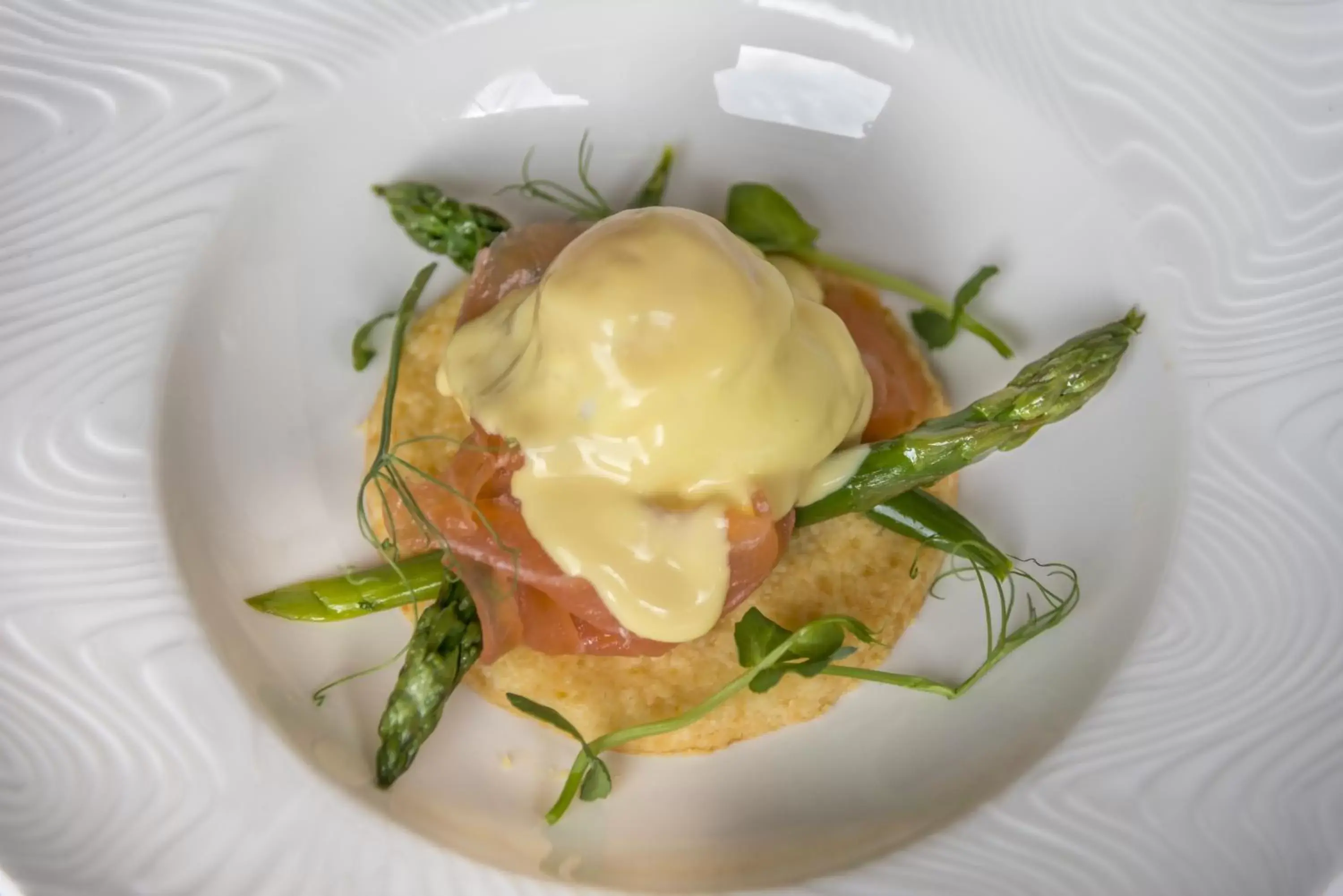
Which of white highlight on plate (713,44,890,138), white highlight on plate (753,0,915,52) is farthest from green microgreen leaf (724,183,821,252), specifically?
white highlight on plate (753,0,915,52)

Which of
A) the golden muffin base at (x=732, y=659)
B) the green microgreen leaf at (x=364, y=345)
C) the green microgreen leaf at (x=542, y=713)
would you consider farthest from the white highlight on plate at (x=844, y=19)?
the green microgreen leaf at (x=542, y=713)

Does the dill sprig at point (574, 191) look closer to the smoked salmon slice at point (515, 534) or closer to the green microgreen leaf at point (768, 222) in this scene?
the smoked salmon slice at point (515, 534)

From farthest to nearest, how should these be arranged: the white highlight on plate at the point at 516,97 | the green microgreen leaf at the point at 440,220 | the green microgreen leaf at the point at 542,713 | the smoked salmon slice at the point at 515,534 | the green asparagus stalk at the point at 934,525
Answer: the white highlight on plate at the point at 516,97
the green microgreen leaf at the point at 440,220
the green asparagus stalk at the point at 934,525
the green microgreen leaf at the point at 542,713
the smoked salmon slice at the point at 515,534

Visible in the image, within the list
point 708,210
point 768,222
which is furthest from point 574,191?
point 768,222

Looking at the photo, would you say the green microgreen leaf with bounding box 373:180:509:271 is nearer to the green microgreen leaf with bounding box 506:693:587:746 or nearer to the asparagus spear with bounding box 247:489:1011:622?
the asparagus spear with bounding box 247:489:1011:622

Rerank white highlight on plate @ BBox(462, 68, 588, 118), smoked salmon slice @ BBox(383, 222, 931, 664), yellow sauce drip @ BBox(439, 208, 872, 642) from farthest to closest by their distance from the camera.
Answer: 1. white highlight on plate @ BBox(462, 68, 588, 118)
2. smoked salmon slice @ BBox(383, 222, 931, 664)
3. yellow sauce drip @ BBox(439, 208, 872, 642)

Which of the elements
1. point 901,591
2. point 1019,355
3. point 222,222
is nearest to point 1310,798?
point 901,591
